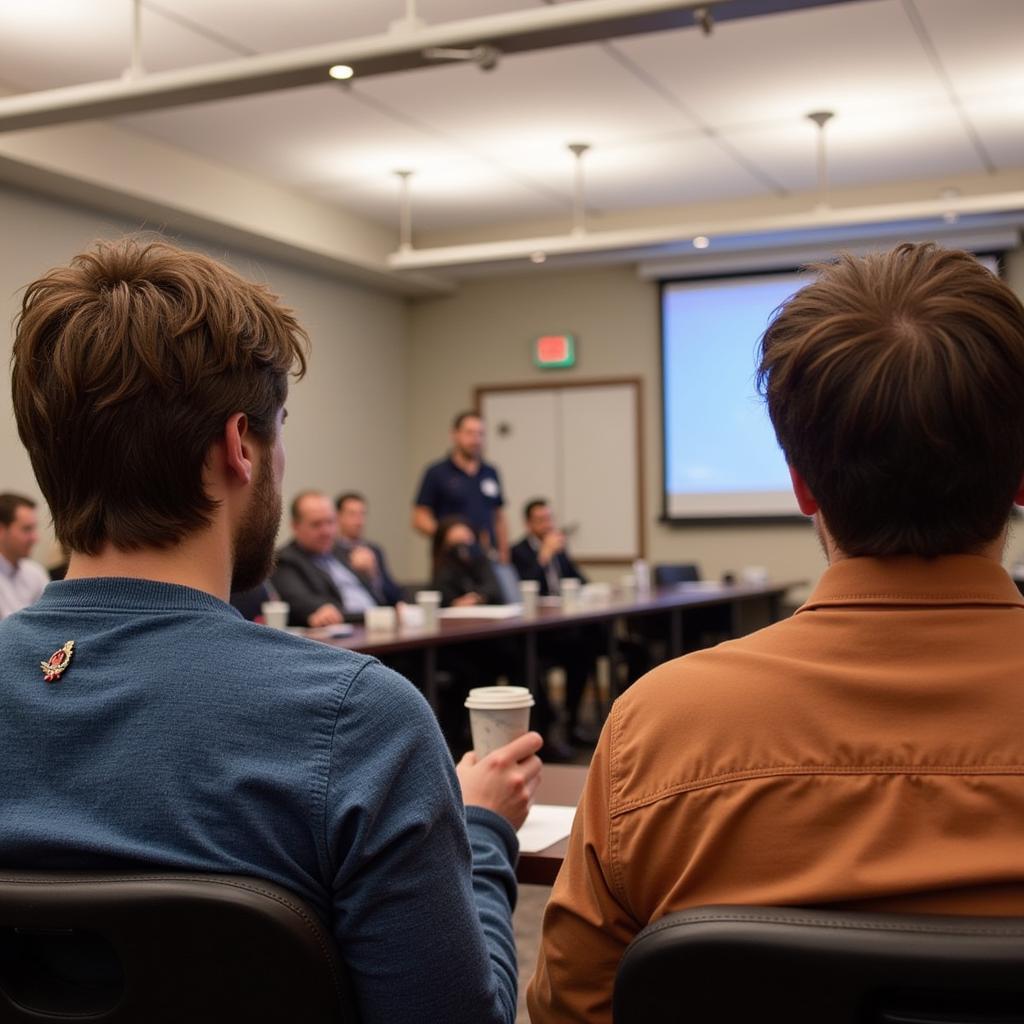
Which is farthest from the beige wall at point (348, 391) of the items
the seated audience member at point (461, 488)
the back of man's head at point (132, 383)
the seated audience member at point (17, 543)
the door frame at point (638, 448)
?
the back of man's head at point (132, 383)

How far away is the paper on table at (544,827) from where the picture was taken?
1419mm

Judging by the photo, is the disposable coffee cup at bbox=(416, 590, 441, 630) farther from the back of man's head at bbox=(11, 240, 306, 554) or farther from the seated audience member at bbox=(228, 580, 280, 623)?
the back of man's head at bbox=(11, 240, 306, 554)

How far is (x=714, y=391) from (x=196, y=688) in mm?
7891

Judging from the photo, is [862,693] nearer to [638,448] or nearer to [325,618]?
[325,618]

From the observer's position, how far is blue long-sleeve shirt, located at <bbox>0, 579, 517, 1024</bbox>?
87 cm

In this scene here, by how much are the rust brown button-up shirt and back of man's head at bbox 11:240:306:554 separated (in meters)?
0.39

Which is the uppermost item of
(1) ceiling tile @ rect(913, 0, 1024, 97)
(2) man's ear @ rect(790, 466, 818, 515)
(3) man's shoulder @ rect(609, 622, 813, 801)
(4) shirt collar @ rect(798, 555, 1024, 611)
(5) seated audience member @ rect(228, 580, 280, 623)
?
(1) ceiling tile @ rect(913, 0, 1024, 97)

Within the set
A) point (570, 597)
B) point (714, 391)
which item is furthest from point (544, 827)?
point (714, 391)

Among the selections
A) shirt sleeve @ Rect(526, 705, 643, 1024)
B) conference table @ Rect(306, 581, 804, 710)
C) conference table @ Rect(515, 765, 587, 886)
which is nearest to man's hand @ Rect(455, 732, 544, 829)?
conference table @ Rect(515, 765, 587, 886)

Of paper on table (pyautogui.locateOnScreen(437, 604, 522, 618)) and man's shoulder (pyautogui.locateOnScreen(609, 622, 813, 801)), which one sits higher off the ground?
man's shoulder (pyautogui.locateOnScreen(609, 622, 813, 801))

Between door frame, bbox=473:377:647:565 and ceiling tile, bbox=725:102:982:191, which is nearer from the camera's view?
ceiling tile, bbox=725:102:982:191

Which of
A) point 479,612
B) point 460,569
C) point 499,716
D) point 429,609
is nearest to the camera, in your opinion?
point 499,716

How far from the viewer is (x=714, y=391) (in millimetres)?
8562

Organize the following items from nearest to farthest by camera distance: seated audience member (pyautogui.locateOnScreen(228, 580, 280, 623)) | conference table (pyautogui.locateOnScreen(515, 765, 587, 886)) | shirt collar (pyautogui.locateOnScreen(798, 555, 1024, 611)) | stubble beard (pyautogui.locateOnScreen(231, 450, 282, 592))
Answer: shirt collar (pyautogui.locateOnScreen(798, 555, 1024, 611))
stubble beard (pyautogui.locateOnScreen(231, 450, 282, 592))
conference table (pyautogui.locateOnScreen(515, 765, 587, 886))
seated audience member (pyautogui.locateOnScreen(228, 580, 280, 623))
